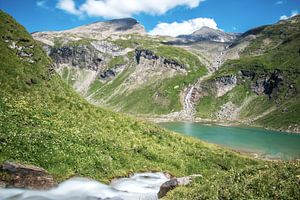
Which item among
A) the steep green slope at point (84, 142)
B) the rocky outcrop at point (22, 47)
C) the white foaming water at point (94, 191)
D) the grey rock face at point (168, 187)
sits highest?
the rocky outcrop at point (22, 47)

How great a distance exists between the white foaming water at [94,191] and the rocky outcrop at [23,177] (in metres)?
0.64

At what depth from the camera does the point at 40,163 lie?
1262 inches

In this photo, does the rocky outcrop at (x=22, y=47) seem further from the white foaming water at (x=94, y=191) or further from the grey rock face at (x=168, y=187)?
the grey rock face at (x=168, y=187)

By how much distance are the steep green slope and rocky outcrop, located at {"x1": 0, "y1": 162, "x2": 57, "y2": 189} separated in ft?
2.04

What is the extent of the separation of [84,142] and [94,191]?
909cm

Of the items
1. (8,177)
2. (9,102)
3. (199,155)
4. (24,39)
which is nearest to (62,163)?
(8,177)

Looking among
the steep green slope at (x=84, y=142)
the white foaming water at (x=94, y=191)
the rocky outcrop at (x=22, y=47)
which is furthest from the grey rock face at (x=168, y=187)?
the rocky outcrop at (x=22, y=47)

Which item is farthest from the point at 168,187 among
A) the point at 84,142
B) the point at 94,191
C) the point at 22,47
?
the point at 22,47

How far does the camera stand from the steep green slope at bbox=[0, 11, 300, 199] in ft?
73.0

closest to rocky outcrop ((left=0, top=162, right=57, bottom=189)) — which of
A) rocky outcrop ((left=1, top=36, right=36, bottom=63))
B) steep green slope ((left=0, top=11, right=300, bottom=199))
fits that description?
steep green slope ((left=0, top=11, right=300, bottom=199))

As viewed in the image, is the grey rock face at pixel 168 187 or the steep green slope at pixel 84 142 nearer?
the steep green slope at pixel 84 142

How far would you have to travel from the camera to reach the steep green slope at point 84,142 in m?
22.3

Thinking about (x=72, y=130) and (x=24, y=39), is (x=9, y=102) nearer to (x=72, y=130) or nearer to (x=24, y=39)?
(x=72, y=130)

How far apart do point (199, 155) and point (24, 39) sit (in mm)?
29995
